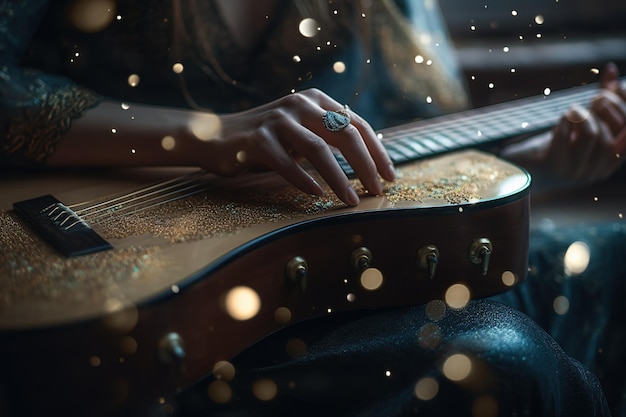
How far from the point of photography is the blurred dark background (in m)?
1.43

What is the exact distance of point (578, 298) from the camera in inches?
33.3

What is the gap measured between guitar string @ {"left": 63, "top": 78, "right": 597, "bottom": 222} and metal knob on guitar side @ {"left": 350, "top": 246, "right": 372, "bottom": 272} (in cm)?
18

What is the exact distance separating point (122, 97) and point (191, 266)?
1.54 ft

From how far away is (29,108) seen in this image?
2.55ft

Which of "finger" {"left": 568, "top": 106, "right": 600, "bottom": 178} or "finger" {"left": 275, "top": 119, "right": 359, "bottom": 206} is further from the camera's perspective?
"finger" {"left": 568, "top": 106, "right": 600, "bottom": 178}

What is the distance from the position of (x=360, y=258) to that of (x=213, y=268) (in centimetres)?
18

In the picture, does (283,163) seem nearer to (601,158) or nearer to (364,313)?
(364,313)

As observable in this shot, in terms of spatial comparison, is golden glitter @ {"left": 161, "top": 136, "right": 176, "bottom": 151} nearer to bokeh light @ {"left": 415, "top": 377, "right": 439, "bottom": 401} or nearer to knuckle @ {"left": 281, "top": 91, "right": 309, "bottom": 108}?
knuckle @ {"left": 281, "top": 91, "right": 309, "bottom": 108}

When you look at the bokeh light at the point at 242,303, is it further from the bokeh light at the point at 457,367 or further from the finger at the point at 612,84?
the finger at the point at 612,84

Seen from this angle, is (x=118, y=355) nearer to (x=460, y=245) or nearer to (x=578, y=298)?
(x=460, y=245)

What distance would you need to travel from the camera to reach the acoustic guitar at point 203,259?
0.49m

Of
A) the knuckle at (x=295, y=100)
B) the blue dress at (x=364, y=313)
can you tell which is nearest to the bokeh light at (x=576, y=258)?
the blue dress at (x=364, y=313)

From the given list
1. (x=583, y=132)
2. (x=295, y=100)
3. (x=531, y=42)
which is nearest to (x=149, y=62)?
(x=295, y=100)

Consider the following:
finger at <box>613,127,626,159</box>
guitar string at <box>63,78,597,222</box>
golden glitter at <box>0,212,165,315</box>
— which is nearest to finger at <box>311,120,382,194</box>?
guitar string at <box>63,78,597,222</box>
